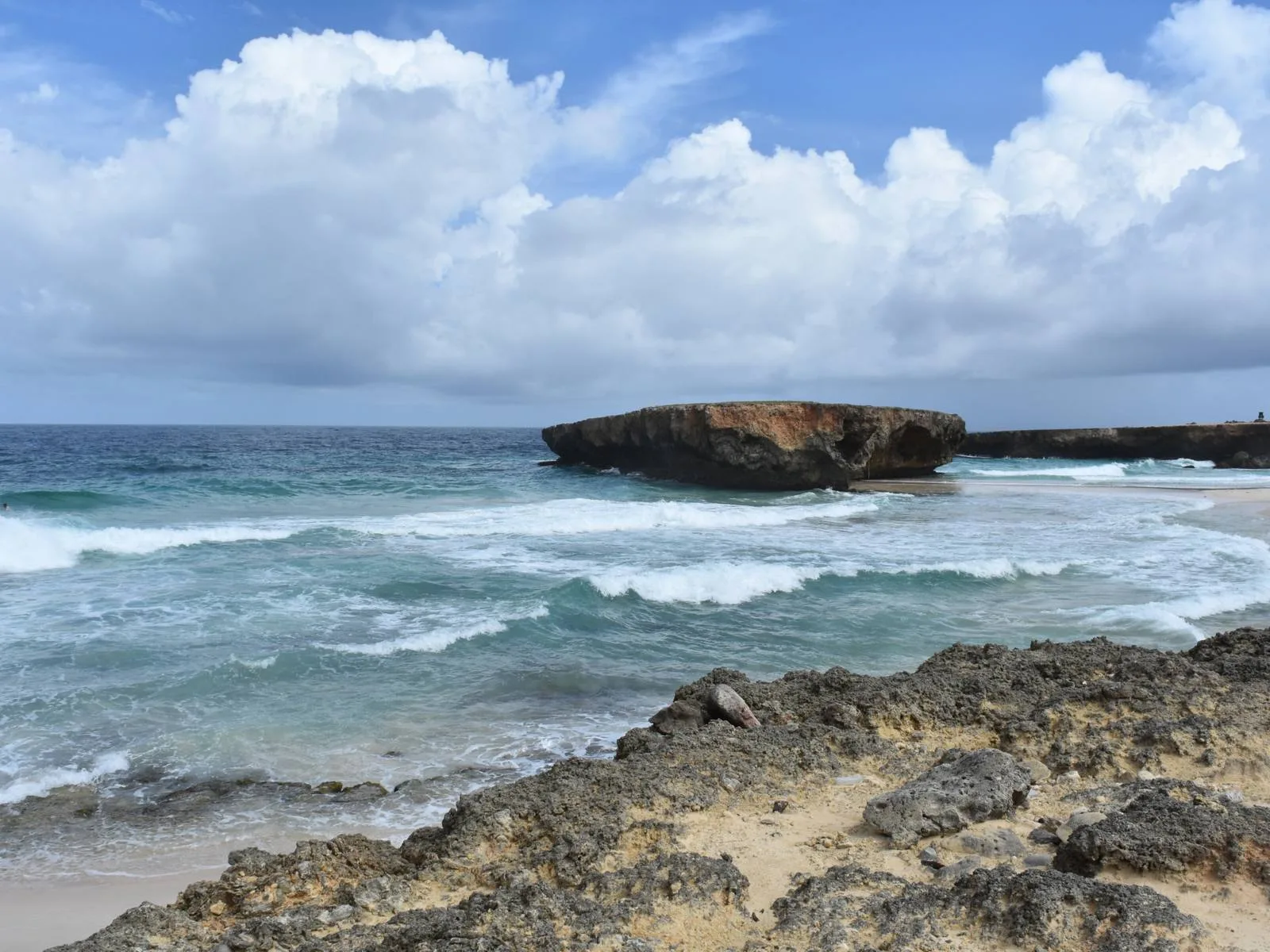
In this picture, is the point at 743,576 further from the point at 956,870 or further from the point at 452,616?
the point at 956,870

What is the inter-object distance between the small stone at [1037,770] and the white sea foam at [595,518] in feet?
50.2

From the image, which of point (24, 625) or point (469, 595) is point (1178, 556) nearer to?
point (469, 595)

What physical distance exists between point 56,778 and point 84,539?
13321mm

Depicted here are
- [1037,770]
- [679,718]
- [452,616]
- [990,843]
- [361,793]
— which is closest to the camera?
[990,843]

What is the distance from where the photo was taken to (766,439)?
97.2 ft

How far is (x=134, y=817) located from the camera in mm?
6094

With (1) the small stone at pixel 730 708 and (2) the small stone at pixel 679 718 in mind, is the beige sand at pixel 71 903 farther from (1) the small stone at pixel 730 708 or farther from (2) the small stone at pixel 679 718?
(1) the small stone at pixel 730 708

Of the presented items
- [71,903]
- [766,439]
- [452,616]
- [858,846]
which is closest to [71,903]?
[71,903]

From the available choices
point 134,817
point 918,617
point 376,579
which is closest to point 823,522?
point 918,617

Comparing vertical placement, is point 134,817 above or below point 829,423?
below

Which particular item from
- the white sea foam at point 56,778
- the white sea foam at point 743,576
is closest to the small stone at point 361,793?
the white sea foam at point 56,778

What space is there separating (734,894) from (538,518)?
19.0m

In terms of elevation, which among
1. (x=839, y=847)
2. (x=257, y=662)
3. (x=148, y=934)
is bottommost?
(x=257, y=662)

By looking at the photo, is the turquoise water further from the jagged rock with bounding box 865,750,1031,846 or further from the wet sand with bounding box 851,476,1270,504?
the wet sand with bounding box 851,476,1270,504
